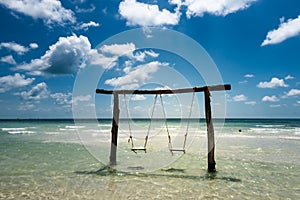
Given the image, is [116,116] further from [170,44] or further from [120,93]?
[170,44]

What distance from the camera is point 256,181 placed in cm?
855

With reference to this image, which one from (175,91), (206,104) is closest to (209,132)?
(206,104)

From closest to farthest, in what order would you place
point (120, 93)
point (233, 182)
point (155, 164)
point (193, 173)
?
1. point (233, 182)
2. point (193, 173)
3. point (120, 93)
4. point (155, 164)

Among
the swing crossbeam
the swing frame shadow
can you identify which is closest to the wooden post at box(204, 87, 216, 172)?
the swing frame shadow

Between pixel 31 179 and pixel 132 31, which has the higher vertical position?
pixel 132 31

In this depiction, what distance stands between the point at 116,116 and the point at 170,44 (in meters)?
4.29

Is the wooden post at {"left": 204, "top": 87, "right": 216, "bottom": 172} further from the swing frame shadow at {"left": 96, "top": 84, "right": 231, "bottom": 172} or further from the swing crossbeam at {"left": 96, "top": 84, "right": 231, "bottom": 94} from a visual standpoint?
the swing crossbeam at {"left": 96, "top": 84, "right": 231, "bottom": 94}

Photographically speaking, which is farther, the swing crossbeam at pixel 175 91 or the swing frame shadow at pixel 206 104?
the swing frame shadow at pixel 206 104

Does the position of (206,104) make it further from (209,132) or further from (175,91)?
(175,91)

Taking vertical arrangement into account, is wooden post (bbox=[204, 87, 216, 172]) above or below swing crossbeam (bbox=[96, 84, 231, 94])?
below

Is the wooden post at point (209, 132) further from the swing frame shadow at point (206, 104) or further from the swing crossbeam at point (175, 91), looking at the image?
the swing crossbeam at point (175, 91)

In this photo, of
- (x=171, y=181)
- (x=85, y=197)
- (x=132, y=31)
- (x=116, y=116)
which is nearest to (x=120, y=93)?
(x=116, y=116)

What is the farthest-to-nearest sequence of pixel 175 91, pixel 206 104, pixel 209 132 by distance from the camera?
pixel 175 91
pixel 209 132
pixel 206 104

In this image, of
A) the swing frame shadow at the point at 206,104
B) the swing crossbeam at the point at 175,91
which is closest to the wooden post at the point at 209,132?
the swing frame shadow at the point at 206,104
